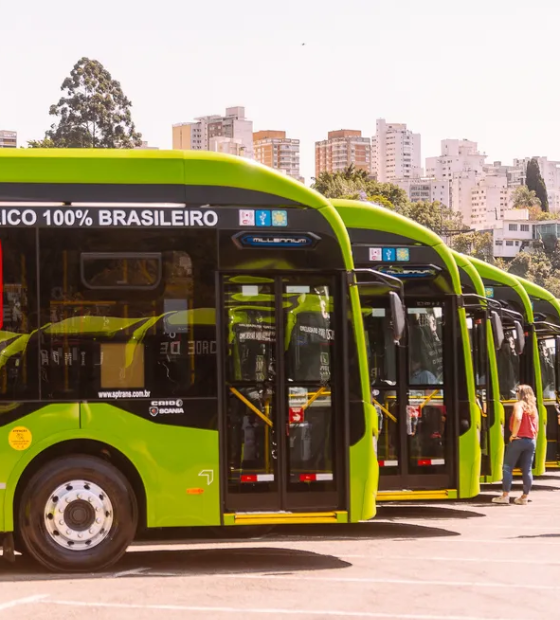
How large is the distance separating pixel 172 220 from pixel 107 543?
8.56ft

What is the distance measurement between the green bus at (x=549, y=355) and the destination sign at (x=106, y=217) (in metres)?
11.2

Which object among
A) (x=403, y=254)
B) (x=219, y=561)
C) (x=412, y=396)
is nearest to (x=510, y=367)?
(x=412, y=396)

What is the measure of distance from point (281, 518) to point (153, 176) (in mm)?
2960

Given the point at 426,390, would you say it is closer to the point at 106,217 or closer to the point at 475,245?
the point at 106,217

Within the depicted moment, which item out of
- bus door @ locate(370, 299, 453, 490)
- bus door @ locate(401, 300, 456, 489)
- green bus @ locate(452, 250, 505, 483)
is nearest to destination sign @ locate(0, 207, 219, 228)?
bus door @ locate(370, 299, 453, 490)

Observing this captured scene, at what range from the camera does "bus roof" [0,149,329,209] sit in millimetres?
10719

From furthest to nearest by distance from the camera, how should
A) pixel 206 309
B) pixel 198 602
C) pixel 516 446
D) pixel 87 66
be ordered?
pixel 87 66 → pixel 516 446 → pixel 206 309 → pixel 198 602

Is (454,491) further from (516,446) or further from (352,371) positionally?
(352,371)

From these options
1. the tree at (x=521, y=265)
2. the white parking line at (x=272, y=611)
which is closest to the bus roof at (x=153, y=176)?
the white parking line at (x=272, y=611)

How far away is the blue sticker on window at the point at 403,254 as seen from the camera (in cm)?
1504

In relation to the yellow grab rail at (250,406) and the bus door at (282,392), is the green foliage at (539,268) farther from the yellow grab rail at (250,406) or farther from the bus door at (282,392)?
the yellow grab rail at (250,406)

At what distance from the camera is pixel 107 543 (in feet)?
34.4

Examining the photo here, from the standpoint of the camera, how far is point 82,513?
414 inches

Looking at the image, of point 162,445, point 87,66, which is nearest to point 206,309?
point 162,445
